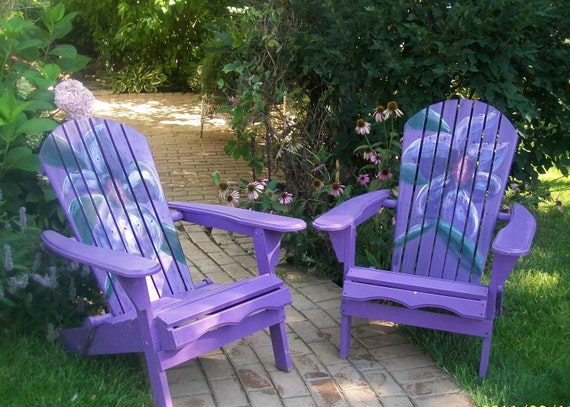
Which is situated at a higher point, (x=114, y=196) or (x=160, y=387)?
(x=114, y=196)

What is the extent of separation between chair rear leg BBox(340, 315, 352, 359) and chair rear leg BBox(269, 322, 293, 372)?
25cm

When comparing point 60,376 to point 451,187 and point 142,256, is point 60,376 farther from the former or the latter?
point 451,187

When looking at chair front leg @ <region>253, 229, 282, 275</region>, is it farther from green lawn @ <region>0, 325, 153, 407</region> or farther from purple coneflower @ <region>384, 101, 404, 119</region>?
purple coneflower @ <region>384, 101, 404, 119</region>

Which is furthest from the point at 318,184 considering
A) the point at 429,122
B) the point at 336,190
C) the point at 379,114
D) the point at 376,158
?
the point at 429,122

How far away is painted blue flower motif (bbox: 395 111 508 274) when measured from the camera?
3828 millimetres

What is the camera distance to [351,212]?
350 centimetres

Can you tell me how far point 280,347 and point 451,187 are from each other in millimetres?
1200

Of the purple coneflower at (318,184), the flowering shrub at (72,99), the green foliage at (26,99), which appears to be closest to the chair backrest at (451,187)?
the purple coneflower at (318,184)

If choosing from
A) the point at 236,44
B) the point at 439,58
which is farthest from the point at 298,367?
the point at 236,44

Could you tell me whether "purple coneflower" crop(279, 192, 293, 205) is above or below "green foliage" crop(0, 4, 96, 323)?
below

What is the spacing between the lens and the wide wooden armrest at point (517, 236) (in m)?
3.03

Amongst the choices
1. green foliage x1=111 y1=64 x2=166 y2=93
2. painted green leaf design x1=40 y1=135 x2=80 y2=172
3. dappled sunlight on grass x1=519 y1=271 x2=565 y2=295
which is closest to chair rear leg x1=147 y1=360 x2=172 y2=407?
painted green leaf design x1=40 y1=135 x2=80 y2=172

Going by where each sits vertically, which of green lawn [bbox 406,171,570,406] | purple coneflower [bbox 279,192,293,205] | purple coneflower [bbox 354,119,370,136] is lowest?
green lawn [bbox 406,171,570,406]

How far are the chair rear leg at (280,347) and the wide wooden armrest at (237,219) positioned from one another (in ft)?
1.32
